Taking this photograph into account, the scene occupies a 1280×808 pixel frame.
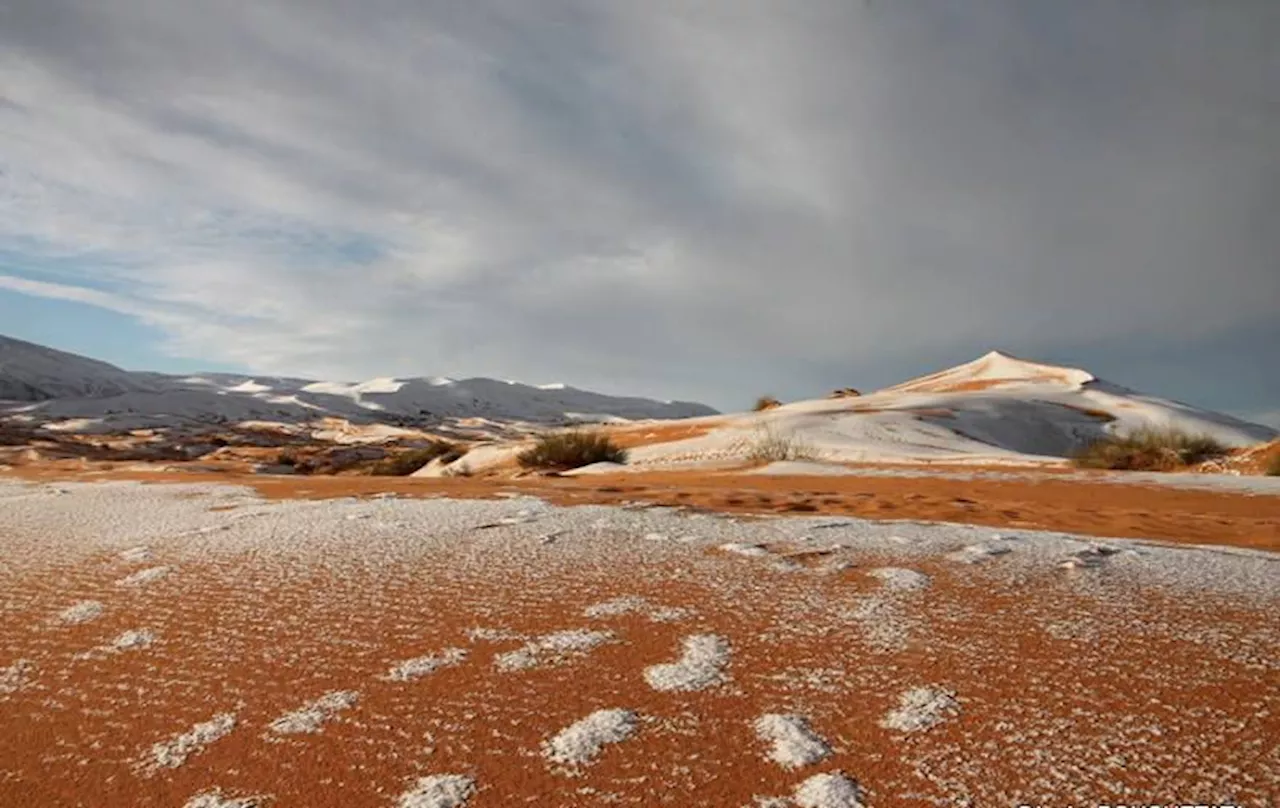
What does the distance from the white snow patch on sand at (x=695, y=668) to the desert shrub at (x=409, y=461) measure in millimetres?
19822

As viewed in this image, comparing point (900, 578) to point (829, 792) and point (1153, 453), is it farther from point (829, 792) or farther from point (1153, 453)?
point (1153, 453)

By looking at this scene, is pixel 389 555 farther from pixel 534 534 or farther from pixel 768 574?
pixel 768 574

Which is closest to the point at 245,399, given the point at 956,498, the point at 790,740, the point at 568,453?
the point at 568,453

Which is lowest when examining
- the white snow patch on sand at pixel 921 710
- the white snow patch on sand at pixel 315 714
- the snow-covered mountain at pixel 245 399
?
the white snow patch on sand at pixel 315 714

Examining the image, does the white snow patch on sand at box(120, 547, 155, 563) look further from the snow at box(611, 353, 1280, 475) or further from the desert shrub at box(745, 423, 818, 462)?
the desert shrub at box(745, 423, 818, 462)

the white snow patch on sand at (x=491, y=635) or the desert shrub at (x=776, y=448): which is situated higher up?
the desert shrub at (x=776, y=448)

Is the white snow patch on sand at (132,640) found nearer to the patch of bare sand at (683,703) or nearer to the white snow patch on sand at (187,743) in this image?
the patch of bare sand at (683,703)

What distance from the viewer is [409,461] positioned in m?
23.7

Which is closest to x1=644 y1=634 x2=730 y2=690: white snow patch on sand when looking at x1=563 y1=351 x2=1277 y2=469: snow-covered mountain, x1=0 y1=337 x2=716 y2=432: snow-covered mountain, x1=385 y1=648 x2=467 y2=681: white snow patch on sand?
x1=385 y1=648 x2=467 y2=681: white snow patch on sand

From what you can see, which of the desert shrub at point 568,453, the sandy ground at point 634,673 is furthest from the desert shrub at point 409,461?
the sandy ground at point 634,673

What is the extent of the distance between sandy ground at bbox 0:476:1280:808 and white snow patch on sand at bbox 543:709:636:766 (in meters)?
0.01

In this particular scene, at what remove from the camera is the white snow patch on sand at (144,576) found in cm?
386

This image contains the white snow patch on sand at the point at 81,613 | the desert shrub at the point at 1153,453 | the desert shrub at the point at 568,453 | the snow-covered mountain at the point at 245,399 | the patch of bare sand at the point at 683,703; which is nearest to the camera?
the patch of bare sand at the point at 683,703

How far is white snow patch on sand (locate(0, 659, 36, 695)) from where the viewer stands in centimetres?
255
